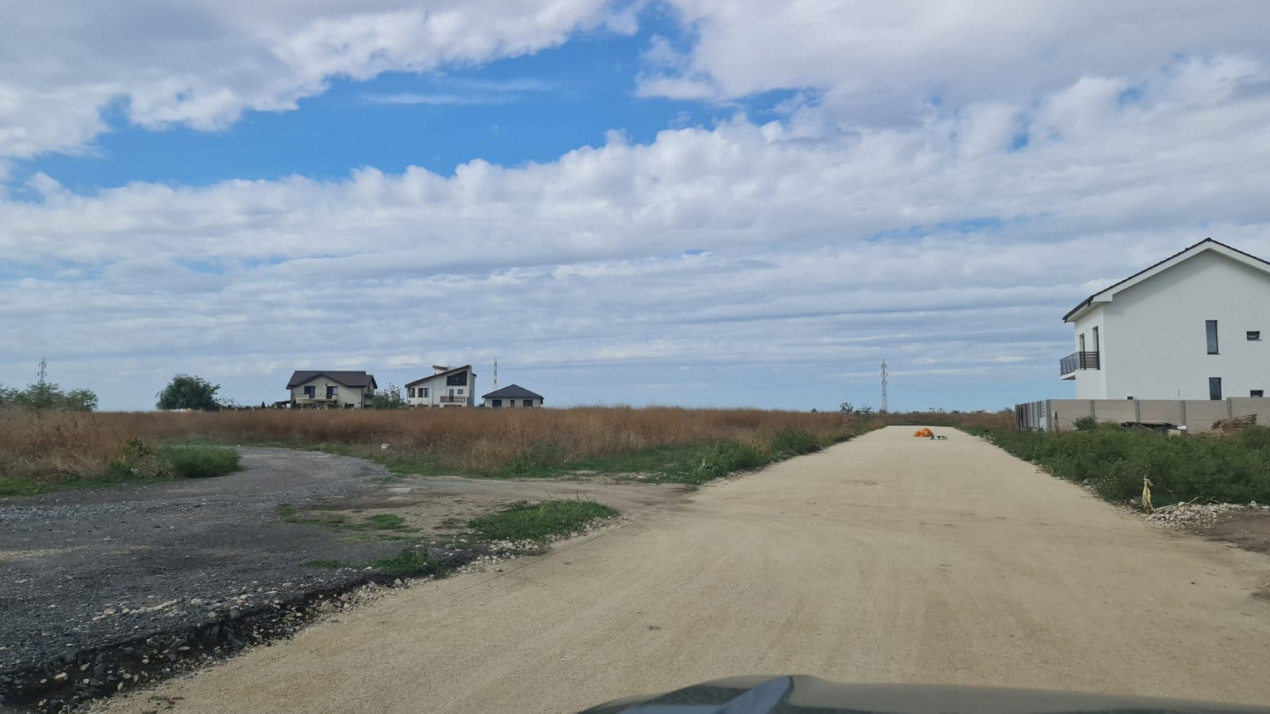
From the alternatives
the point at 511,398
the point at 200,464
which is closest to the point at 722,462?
the point at 200,464

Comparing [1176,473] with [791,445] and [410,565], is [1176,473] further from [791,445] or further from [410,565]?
[791,445]

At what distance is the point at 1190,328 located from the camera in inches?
1617

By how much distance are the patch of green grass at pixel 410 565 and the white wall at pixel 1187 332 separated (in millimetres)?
40698

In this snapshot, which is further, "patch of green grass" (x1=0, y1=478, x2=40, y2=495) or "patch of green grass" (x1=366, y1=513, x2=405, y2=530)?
"patch of green grass" (x1=0, y1=478, x2=40, y2=495)

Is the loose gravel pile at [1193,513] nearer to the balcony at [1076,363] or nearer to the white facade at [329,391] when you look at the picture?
the balcony at [1076,363]

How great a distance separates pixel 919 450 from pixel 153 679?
93.6 ft

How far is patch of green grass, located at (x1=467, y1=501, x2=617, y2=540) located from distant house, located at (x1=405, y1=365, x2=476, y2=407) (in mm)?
70217

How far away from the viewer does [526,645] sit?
6.00m

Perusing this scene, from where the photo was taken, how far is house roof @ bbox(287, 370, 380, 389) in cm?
8356

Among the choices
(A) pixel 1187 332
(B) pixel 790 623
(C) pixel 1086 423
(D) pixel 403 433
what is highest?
(A) pixel 1187 332

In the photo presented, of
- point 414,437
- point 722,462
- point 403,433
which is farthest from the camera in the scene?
point 403,433

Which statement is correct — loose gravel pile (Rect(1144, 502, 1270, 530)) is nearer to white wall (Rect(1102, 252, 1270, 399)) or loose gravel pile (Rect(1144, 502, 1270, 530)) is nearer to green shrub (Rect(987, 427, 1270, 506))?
green shrub (Rect(987, 427, 1270, 506))

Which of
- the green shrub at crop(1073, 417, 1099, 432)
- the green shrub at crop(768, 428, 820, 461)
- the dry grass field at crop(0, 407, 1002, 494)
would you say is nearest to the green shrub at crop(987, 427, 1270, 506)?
the dry grass field at crop(0, 407, 1002, 494)

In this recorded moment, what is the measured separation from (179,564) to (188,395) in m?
76.9
